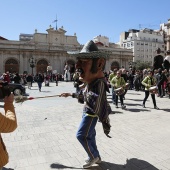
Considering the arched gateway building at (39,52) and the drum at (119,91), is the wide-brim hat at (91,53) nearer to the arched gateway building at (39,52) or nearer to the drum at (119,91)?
the drum at (119,91)

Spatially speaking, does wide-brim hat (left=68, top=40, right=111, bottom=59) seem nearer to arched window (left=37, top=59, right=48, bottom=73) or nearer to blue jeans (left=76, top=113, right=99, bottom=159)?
blue jeans (left=76, top=113, right=99, bottom=159)

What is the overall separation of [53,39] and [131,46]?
39.3m

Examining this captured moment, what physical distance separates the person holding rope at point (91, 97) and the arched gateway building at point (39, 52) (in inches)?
1477

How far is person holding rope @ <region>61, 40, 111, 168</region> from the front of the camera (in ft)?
12.0

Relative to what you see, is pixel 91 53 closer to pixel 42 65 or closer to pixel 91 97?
pixel 91 97

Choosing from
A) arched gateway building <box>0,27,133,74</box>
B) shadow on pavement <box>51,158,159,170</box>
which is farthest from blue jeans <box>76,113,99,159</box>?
arched gateway building <box>0,27,133,74</box>

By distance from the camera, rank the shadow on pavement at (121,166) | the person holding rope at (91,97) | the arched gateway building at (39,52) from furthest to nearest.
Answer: the arched gateway building at (39,52) → the shadow on pavement at (121,166) → the person holding rope at (91,97)

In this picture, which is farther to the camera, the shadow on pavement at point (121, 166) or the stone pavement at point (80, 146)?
the stone pavement at point (80, 146)

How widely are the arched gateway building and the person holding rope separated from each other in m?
37.5

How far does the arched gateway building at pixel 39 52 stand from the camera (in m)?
43.1

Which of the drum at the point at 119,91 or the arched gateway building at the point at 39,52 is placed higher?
the arched gateway building at the point at 39,52

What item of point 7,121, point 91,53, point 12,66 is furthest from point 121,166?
point 12,66

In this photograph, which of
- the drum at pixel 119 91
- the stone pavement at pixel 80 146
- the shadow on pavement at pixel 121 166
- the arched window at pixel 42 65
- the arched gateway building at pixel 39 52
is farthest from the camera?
the arched window at pixel 42 65

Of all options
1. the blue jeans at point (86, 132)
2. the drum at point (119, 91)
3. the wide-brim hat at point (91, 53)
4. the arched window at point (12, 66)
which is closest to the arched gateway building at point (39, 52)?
the arched window at point (12, 66)
